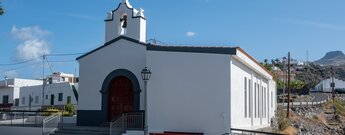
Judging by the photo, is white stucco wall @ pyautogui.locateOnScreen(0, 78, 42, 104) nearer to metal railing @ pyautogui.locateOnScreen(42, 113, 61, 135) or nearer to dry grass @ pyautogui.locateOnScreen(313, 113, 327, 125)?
dry grass @ pyautogui.locateOnScreen(313, 113, 327, 125)

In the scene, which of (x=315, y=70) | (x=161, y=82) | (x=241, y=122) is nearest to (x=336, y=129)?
(x=241, y=122)

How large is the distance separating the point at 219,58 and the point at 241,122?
170 inches

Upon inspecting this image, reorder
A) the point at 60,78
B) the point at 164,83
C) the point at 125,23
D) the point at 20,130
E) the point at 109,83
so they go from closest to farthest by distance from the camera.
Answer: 1. the point at 164,83
2. the point at 20,130
3. the point at 109,83
4. the point at 125,23
5. the point at 60,78

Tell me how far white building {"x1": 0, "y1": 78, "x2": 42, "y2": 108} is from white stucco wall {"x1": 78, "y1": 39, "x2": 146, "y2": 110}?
50006mm

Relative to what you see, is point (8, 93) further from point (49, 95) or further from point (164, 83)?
point (164, 83)

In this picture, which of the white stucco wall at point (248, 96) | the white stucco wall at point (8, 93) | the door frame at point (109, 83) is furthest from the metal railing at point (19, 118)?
the white stucco wall at point (8, 93)

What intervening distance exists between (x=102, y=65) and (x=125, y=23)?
8.85 feet

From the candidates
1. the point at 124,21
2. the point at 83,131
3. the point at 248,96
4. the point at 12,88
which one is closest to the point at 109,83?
the point at 83,131

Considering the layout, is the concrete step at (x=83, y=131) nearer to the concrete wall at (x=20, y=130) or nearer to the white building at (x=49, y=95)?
the concrete wall at (x=20, y=130)

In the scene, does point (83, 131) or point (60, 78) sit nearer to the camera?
point (83, 131)

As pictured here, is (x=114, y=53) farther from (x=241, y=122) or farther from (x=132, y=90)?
(x=241, y=122)

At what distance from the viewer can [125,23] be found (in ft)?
84.3

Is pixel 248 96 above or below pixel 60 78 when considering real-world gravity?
below

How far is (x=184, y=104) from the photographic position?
21.3 m
